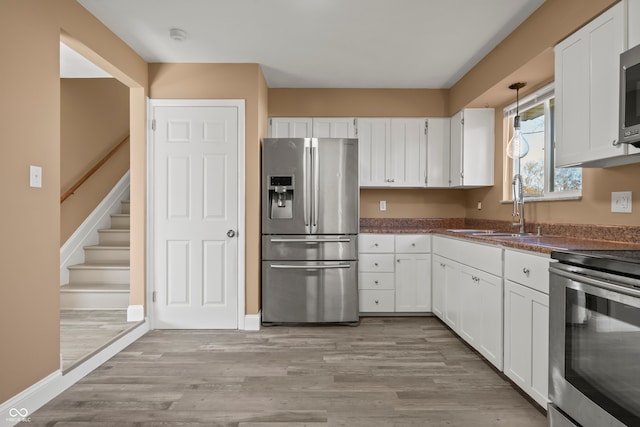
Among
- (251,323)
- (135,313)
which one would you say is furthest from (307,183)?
(135,313)

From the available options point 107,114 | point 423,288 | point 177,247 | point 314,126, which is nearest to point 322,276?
point 423,288

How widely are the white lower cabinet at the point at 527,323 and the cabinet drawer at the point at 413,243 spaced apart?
→ 1.56m

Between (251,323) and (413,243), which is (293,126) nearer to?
(413,243)

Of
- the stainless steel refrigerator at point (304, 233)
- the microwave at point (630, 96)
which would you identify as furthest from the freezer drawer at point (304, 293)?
the microwave at point (630, 96)

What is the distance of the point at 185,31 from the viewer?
2.90m

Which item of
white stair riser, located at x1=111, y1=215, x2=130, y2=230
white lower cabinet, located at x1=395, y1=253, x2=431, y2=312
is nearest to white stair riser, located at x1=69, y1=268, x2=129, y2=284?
white stair riser, located at x1=111, y1=215, x2=130, y2=230

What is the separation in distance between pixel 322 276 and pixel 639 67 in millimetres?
2732

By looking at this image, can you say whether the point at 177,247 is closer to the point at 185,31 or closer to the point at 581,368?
the point at 185,31

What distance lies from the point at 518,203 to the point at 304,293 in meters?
2.10

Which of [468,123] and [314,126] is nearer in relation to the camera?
[468,123]

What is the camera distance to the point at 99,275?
3949 mm

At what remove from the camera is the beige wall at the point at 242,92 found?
3527 millimetres

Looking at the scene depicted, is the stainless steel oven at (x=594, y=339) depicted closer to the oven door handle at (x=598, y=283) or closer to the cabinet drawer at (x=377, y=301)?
the oven door handle at (x=598, y=283)

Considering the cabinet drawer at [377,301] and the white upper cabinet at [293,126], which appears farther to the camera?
the white upper cabinet at [293,126]
